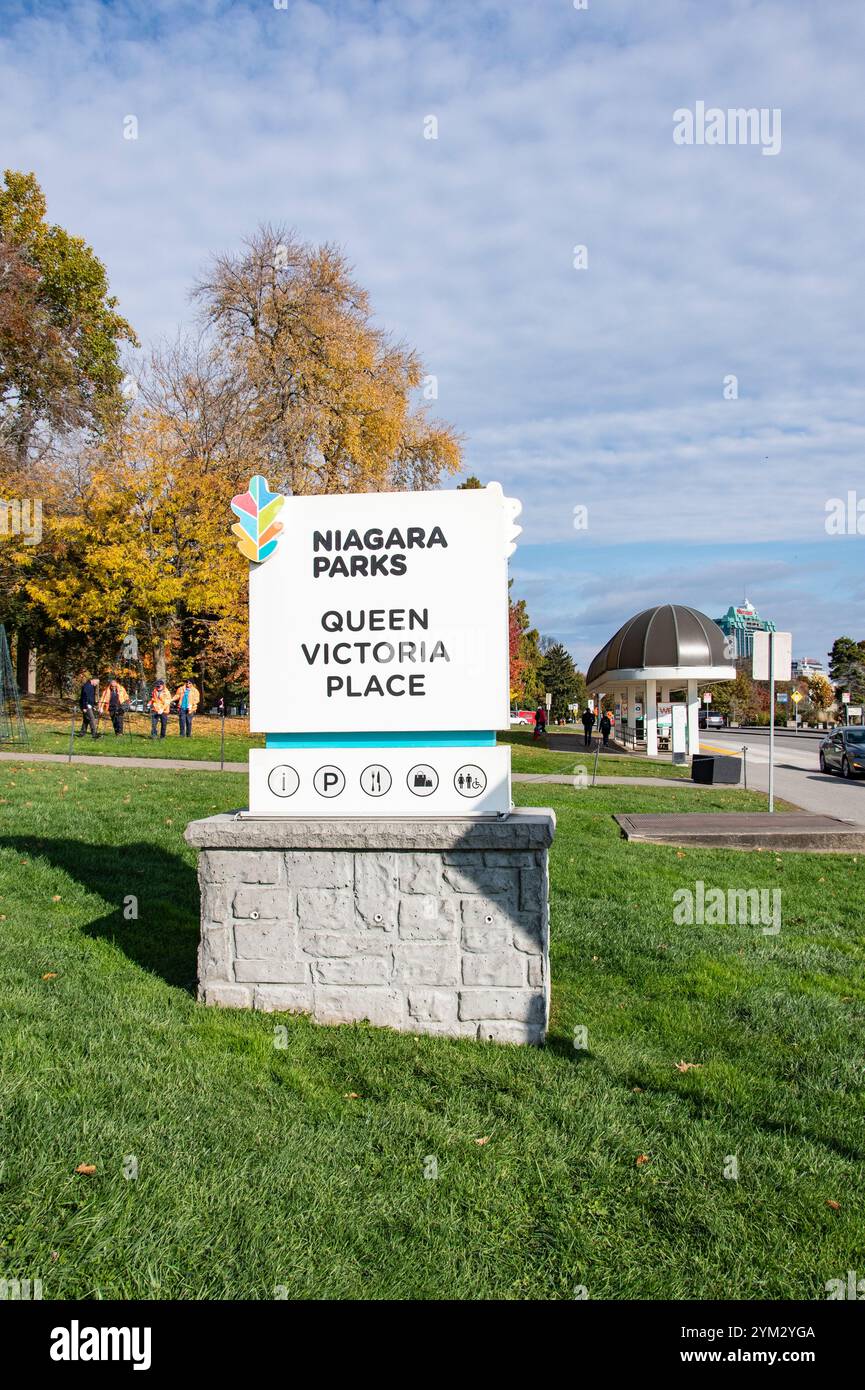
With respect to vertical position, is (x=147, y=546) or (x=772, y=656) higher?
(x=147, y=546)

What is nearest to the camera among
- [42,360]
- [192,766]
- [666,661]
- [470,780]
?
[470,780]

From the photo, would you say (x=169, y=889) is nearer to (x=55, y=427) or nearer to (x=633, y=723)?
(x=633, y=723)

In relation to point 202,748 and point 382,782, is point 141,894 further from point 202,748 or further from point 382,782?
point 202,748

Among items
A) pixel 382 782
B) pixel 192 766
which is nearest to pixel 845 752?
pixel 192 766

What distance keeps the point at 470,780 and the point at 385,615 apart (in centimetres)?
107

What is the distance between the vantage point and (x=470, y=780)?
5.20 metres

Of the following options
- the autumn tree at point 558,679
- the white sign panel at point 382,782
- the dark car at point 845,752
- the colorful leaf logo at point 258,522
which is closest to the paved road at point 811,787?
the dark car at point 845,752

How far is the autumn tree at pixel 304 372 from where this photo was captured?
2903cm

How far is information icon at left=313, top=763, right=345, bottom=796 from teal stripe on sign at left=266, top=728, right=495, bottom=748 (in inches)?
5.5

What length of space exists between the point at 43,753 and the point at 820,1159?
17565 mm

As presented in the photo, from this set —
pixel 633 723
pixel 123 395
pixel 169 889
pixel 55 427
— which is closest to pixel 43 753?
pixel 169 889

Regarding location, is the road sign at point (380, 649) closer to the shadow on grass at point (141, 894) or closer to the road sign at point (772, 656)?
the shadow on grass at point (141, 894)

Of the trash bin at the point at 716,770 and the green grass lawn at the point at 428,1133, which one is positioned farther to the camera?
the trash bin at the point at 716,770

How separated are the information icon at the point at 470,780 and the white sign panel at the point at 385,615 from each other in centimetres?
25
